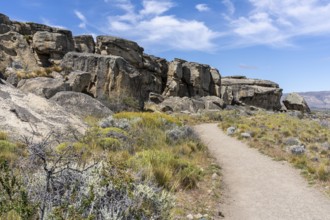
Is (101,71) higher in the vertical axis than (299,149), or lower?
higher

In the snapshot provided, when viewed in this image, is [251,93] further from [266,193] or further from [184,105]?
[266,193]

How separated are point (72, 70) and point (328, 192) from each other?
22.3 m

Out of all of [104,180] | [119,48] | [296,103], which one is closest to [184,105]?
[119,48]

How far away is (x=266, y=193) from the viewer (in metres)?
9.02

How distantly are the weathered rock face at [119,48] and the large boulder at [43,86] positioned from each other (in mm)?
23881

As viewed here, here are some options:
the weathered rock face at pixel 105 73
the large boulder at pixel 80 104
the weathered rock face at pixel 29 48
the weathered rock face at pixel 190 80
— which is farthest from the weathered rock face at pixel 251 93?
the large boulder at pixel 80 104

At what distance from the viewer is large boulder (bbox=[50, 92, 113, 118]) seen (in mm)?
18250

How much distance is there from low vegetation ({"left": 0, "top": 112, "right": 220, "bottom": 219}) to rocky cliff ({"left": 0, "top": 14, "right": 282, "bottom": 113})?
441 inches

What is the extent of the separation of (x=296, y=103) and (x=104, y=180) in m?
67.3

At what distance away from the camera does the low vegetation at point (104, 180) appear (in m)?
4.03

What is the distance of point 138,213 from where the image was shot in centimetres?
450

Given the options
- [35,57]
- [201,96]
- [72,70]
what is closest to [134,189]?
[72,70]

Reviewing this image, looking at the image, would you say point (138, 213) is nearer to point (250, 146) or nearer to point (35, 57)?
point (250, 146)

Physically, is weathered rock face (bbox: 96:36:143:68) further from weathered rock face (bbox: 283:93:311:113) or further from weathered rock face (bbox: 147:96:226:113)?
weathered rock face (bbox: 283:93:311:113)
